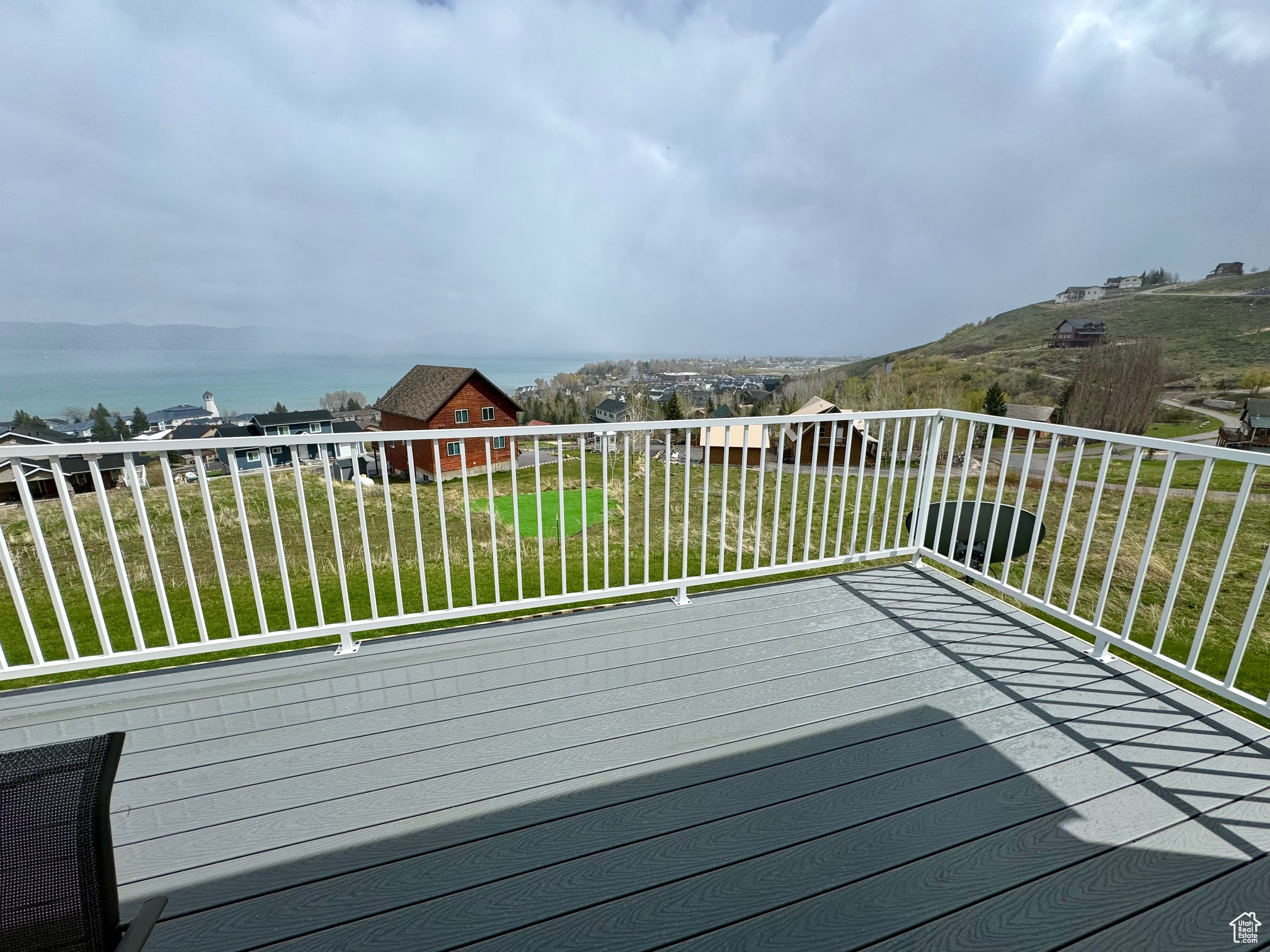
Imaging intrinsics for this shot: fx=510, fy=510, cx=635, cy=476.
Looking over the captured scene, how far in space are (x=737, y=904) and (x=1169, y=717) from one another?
1879 millimetres

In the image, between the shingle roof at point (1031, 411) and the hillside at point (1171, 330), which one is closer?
the hillside at point (1171, 330)

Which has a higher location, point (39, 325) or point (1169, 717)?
point (39, 325)

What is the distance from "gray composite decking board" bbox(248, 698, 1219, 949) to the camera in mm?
1191

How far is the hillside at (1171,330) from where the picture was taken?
22828mm

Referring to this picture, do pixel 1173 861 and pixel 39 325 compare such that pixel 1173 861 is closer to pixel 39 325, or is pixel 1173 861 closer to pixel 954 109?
pixel 954 109

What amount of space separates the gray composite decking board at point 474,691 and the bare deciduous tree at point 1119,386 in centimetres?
2754

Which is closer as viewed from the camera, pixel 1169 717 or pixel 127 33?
pixel 1169 717

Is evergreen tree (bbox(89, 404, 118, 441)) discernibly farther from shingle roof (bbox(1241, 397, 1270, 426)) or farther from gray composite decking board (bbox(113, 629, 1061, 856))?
shingle roof (bbox(1241, 397, 1270, 426))

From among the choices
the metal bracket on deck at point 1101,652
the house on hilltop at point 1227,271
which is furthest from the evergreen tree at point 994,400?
the metal bracket on deck at point 1101,652

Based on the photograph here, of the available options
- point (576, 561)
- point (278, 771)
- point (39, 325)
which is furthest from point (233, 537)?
point (39, 325)

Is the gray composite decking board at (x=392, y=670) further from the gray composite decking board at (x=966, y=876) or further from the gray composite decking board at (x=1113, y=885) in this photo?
the gray composite decking board at (x=1113, y=885)

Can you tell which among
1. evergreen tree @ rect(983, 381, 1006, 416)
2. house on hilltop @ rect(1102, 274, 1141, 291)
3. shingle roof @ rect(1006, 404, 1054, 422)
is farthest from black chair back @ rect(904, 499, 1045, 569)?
house on hilltop @ rect(1102, 274, 1141, 291)

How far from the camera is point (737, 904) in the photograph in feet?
4.11

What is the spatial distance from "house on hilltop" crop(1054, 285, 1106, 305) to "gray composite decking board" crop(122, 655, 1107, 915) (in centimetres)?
4353
